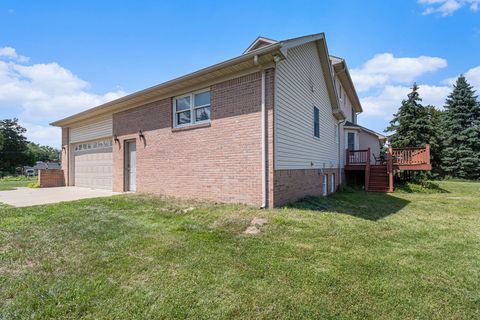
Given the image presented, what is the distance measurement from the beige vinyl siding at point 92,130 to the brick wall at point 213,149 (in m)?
2.76

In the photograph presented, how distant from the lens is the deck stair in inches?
575

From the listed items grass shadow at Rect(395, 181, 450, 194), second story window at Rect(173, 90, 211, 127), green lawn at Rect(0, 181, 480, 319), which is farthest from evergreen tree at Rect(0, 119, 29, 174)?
grass shadow at Rect(395, 181, 450, 194)

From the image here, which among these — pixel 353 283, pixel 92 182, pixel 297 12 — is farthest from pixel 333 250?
pixel 92 182

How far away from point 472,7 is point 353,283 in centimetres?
1234

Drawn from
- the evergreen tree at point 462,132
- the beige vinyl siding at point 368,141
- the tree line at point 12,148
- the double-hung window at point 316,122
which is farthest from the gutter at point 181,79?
the tree line at point 12,148

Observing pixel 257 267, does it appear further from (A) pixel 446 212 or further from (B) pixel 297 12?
(B) pixel 297 12

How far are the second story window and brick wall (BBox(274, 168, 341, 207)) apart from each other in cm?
300

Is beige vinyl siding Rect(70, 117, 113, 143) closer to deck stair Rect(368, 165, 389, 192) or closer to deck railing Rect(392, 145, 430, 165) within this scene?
deck stair Rect(368, 165, 389, 192)

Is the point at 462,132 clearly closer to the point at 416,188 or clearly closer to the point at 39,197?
the point at 416,188

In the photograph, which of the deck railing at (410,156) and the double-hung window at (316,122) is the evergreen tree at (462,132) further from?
the double-hung window at (316,122)

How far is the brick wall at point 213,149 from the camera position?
6.99 m

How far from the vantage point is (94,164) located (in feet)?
44.1

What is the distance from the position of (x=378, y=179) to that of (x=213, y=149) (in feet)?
38.3

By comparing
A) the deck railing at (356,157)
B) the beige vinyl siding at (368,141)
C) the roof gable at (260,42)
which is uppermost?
the roof gable at (260,42)
